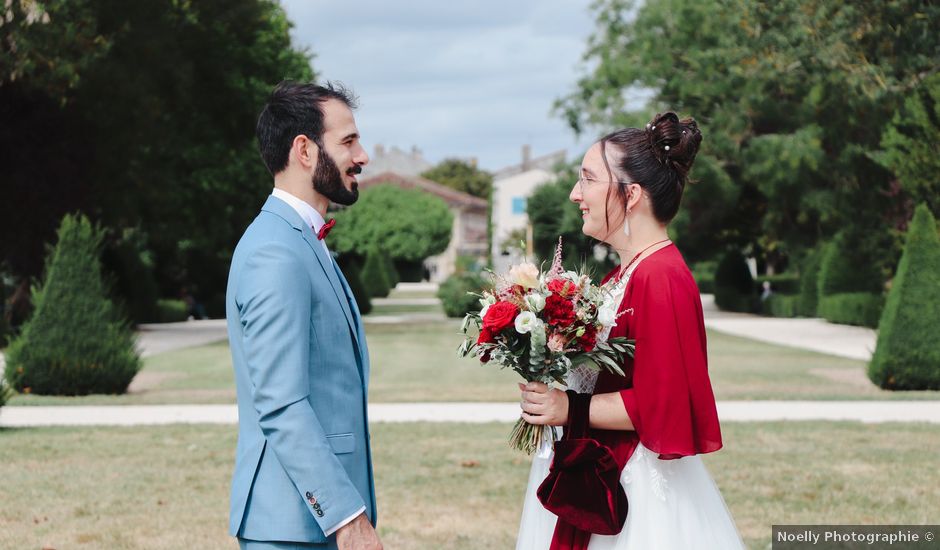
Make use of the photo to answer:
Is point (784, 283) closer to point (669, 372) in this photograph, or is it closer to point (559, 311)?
point (669, 372)

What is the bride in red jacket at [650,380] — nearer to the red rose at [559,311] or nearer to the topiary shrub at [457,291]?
the red rose at [559,311]

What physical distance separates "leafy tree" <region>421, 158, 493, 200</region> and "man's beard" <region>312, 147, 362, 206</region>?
129 m

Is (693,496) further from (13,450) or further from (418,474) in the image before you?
(13,450)

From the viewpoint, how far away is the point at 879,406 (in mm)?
13555

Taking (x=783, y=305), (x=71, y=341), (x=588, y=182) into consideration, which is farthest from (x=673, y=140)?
(x=783, y=305)

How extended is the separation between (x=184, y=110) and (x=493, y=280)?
103 feet

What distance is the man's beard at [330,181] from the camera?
3049mm

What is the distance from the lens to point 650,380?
10.4ft

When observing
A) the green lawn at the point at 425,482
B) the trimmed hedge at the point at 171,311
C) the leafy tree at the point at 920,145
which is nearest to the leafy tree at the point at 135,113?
the trimmed hedge at the point at 171,311

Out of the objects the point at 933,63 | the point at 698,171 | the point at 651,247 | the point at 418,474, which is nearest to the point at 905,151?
the point at 933,63

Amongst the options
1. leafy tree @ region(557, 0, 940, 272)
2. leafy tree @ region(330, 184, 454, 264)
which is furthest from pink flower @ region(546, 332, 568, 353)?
leafy tree @ region(330, 184, 454, 264)

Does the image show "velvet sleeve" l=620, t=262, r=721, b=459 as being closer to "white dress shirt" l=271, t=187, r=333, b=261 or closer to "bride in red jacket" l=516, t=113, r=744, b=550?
"bride in red jacket" l=516, t=113, r=744, b=550

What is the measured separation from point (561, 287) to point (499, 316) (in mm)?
218

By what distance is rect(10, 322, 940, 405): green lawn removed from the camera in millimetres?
15039
